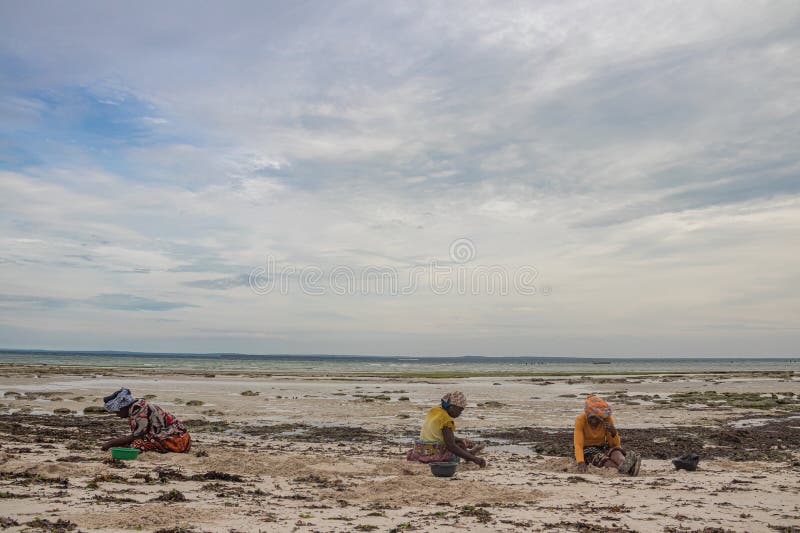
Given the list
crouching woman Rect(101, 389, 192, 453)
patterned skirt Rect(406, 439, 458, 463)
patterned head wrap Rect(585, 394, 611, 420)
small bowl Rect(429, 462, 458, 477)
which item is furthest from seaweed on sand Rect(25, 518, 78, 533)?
patterned head wrap Rect(585, 394, 611, 420)

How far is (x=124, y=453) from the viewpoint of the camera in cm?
1266

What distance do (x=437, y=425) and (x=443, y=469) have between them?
1036 millimetres

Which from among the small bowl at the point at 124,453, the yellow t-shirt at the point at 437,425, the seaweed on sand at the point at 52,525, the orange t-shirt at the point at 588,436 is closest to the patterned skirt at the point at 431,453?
the yellow t-shirt at the point at 437,425

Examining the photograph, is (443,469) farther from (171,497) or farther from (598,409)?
(171,497)

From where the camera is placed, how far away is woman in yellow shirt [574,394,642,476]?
41.0 feet

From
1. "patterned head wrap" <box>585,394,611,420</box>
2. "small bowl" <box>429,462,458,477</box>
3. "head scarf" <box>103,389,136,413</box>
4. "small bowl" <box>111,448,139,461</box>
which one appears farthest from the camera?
"head scarf" <box>103,389,136,413</box>

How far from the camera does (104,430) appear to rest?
766 inches

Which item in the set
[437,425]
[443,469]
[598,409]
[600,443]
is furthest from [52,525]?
[600,443]

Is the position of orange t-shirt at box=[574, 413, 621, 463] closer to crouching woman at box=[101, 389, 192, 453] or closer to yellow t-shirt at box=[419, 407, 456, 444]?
yellow t-shirt at box=[419, 407, 456, 444]

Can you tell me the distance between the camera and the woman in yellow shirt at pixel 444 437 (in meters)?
12.4

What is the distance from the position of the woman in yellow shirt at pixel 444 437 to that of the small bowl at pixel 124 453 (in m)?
5.73

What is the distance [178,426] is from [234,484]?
354cm

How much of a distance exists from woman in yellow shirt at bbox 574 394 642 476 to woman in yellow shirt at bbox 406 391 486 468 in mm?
2096

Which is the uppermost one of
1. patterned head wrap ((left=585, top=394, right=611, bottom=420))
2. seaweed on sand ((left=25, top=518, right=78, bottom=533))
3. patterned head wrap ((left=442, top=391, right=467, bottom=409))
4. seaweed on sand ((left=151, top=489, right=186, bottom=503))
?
patterned head wrap ((left=442, top=391, right=467, bottom=409))
